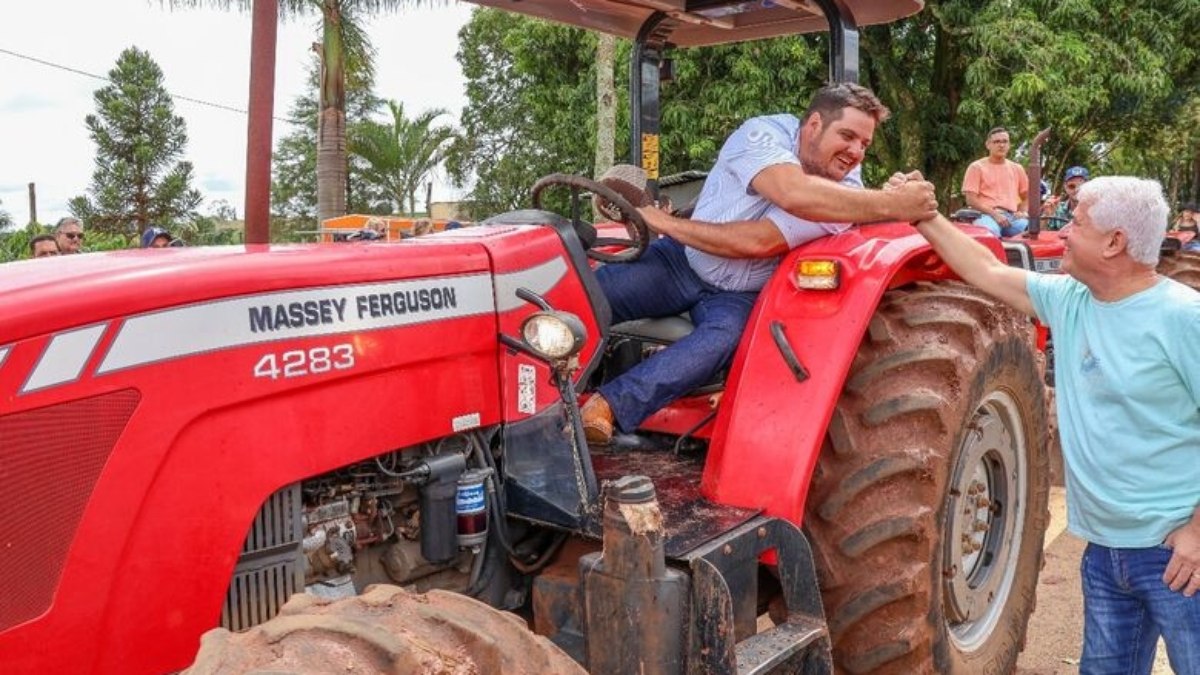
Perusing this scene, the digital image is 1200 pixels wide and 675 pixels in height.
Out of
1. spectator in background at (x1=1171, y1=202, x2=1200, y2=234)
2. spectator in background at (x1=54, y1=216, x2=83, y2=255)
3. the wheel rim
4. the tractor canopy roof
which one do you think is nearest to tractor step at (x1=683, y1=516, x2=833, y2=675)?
the wheel rim

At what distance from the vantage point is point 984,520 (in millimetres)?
3383

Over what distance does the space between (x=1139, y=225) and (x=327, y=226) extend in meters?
15.2

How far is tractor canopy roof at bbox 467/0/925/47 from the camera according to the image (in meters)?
3.74

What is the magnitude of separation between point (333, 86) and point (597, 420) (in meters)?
15.0

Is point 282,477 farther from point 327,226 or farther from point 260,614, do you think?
point 327,226

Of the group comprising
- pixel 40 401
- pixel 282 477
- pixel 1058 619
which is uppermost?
pixel 40 401

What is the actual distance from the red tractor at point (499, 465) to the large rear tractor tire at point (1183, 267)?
450cm

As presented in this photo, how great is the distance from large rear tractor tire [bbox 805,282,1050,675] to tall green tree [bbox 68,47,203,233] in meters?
27.7

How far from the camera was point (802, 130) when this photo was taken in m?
3.30

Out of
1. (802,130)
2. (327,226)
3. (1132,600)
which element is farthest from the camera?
Result: (327,226)

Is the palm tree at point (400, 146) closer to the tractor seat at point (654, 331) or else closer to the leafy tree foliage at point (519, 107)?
the leafy tree foliage at point (519, 107)

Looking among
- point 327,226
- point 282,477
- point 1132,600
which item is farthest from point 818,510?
point 327,226

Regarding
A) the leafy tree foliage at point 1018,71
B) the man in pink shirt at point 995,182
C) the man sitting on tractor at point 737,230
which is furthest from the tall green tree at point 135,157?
the man sitting on tractor at point 737,230

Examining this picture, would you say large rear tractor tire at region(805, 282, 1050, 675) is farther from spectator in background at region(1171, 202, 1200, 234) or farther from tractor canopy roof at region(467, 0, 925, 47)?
spectator in background at region(1171, 202, 1200, 234)
